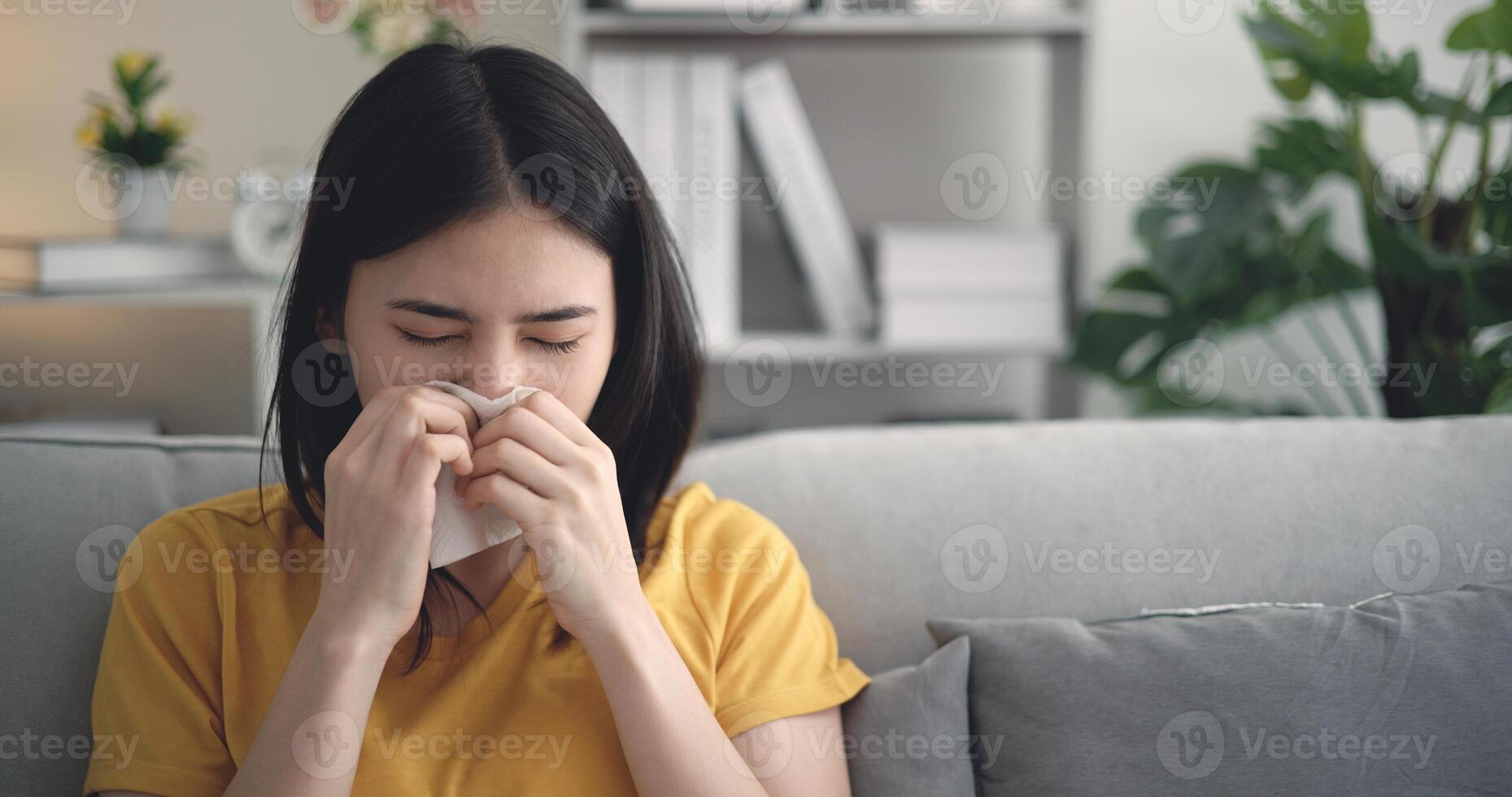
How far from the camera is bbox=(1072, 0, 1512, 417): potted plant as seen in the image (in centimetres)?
140

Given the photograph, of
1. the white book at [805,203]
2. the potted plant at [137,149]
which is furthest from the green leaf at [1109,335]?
the potted plant at [137,149]

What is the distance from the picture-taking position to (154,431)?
5.57ft

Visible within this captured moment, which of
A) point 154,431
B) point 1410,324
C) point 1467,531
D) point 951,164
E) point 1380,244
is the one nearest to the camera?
point 1467,531

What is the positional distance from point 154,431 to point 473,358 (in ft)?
3.88

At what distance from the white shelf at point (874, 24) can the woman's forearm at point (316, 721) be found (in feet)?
4.23

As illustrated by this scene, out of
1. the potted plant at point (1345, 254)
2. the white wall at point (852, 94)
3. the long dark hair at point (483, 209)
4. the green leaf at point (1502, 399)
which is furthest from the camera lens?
the white wall at point (852, 94)

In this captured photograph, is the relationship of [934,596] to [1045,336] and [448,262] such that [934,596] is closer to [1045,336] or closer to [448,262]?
[448,262]

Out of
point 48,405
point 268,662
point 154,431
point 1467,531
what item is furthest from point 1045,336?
point 48,405

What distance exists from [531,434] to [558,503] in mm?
57

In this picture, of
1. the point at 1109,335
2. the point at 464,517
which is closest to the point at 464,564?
the point at 464,517

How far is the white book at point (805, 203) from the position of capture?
1.82 metres

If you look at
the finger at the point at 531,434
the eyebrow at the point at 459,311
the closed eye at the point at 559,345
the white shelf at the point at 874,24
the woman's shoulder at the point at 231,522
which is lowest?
the woman's shoulder at the point at 231,522

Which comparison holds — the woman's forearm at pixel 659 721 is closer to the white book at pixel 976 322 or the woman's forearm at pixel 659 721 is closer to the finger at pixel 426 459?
the finger at pixel 426 459

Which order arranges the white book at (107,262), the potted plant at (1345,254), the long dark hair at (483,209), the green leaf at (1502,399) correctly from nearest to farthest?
the long dark hair at (483,209) < the green leaf at (1502,399) < the potted plant at (1345,254) < the white book at (107,262)
